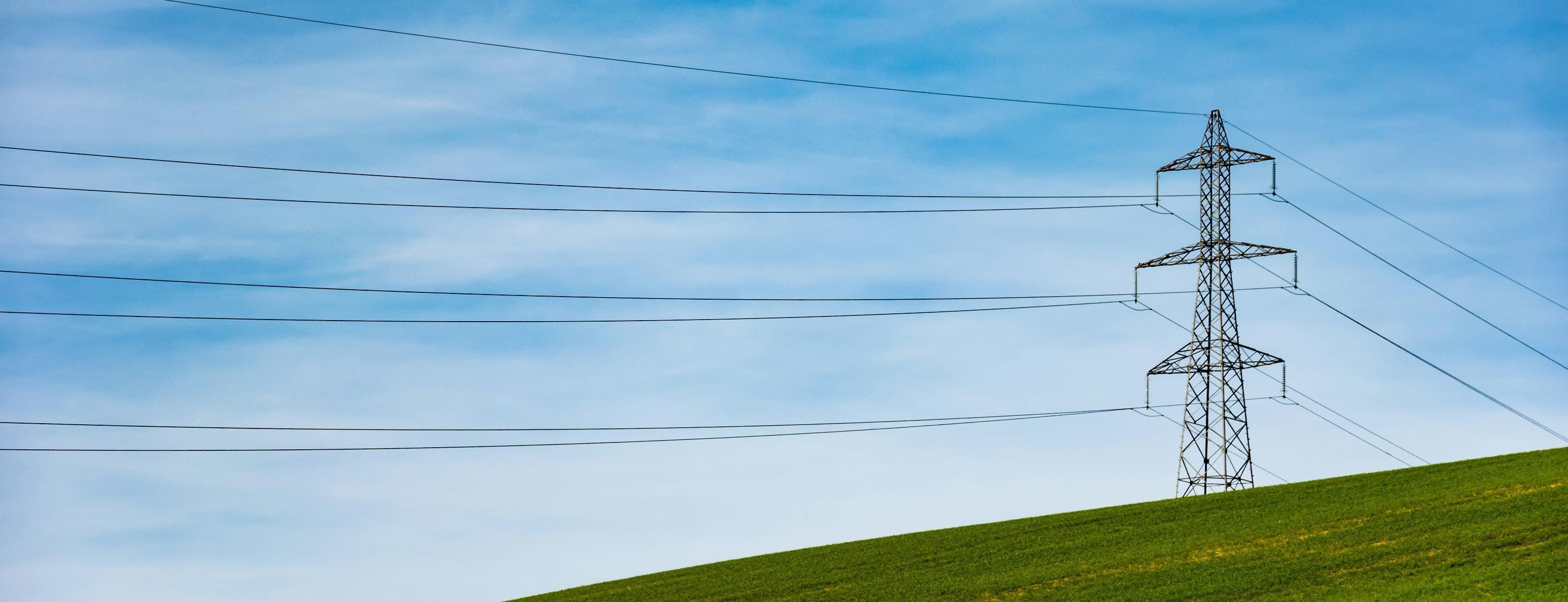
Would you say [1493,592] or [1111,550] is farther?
[1111,550]

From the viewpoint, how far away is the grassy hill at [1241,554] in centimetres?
2928

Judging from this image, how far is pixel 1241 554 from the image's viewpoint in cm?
3312

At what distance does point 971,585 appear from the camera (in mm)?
34031

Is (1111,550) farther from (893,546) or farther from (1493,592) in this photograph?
(1493,592)

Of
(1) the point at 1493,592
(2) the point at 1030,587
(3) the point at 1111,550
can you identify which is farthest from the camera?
(3) the point at 1111,550

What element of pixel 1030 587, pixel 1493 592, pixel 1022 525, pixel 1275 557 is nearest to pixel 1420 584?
pixel 1493 592

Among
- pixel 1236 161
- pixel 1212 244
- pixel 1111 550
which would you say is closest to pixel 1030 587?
pixel 1111 550

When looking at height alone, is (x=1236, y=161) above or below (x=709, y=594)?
above

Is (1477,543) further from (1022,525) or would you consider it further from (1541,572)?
(1022,525)

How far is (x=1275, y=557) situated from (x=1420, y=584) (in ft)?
13.9

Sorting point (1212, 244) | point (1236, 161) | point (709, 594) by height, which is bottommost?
point (709, 594)

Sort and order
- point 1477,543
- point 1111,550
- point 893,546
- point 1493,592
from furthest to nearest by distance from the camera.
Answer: point 893,546, point 1111,550, point 1477,543, point 1493,592

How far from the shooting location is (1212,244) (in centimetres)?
4347

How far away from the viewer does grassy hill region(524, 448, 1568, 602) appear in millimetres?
29281
